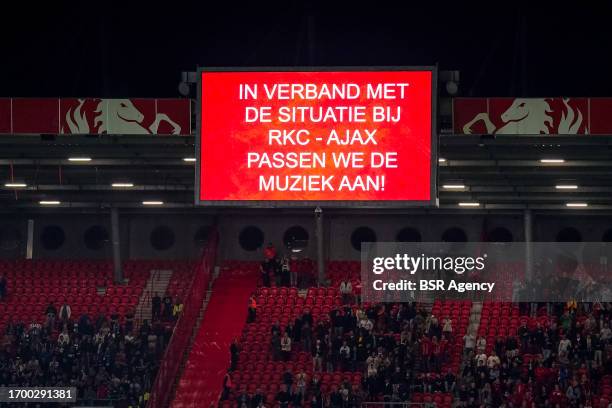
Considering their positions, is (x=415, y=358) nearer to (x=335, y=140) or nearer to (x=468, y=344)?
(x=468, y=344)

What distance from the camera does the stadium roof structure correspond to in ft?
121

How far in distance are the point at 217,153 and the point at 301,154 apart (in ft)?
5.85

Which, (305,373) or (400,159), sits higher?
(400,159)

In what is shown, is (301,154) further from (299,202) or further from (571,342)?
(571,342)

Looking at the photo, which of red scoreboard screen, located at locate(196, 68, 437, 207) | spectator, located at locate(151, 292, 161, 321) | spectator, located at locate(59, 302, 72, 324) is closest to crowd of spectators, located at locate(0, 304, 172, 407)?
spectator, located at locate(151, 292, 161, 321)

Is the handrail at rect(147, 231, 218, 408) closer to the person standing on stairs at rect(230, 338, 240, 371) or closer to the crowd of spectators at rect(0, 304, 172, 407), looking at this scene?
the crowd of spectators at rect(0, 304, 172, 407)

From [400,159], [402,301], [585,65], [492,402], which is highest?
[585,65]

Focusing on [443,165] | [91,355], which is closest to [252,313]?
[91,355]

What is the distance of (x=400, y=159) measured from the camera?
24891 mm

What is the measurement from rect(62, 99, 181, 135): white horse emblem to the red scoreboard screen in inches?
298

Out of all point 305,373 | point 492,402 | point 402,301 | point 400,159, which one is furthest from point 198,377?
point 400,159

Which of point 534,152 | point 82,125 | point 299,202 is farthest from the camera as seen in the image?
point 534,152

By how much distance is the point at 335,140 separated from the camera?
2488 cm

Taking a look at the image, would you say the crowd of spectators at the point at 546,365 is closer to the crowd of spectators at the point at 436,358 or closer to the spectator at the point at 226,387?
the crowd of spectators at the point at 436,358
